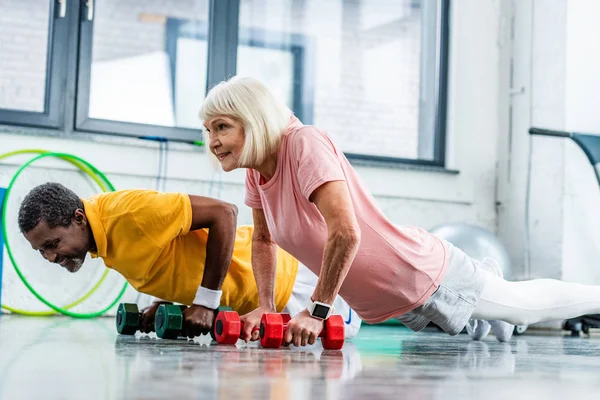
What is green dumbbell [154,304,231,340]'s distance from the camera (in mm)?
2463

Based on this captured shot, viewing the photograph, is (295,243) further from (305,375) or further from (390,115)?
(390,115)

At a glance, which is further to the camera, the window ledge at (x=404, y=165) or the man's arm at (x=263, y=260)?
the window ledge at (x=404, y=165)

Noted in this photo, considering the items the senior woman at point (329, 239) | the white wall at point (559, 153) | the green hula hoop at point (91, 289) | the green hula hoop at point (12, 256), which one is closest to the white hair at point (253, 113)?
the senior woman at point (329, 239)

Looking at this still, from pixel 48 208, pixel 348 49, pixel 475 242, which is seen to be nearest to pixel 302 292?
pixel 48 208

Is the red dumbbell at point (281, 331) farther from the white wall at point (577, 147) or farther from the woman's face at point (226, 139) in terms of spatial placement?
the white wall at point (577, 147)

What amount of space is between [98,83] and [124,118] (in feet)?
0.97

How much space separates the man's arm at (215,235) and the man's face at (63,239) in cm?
35

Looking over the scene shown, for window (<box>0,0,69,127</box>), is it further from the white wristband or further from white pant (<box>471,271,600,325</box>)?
white pant (<box>471,271,600,325</box>)

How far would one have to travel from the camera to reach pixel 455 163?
5.16m

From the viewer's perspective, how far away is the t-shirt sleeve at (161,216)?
2.55 m

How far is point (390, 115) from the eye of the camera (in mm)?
5543

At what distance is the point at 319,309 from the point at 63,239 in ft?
2.98

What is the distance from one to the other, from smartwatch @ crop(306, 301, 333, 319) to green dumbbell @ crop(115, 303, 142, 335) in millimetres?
839

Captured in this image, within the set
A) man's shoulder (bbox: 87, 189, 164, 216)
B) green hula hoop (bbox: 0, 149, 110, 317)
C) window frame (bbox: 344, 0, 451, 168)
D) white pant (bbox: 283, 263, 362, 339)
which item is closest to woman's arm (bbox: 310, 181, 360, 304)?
man's shoulder (bbox: 87, 189, 164, 216)
